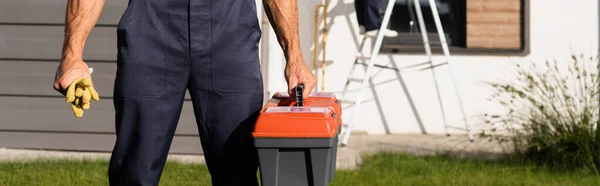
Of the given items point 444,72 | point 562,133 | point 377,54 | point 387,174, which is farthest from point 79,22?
point 444,72

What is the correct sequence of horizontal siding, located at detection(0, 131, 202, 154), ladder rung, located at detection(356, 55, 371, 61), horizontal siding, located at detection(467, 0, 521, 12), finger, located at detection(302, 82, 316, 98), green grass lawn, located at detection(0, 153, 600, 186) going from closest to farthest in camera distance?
finger, located at detection(302, 82, 316, 98) → green grass lawn, located at detection(0, 153, 600, 186) → horizontal siding, located at detection(0, 131, 202, 154) → ladder rung, located at detection(356, 55, 371, 61) → horizontal siding, located at detection(467, 0, 521, 12)

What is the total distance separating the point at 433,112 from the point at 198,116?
19.0 feet

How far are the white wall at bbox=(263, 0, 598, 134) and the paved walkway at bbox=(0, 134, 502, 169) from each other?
20cm

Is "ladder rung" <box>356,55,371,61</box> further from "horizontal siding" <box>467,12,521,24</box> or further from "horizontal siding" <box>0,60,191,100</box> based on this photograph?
"horizontal siding" <box>0,60,191,100</box>

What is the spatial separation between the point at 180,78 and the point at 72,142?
4080 millimetres

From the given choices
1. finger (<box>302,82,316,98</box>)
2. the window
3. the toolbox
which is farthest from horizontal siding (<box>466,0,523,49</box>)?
the toolbox

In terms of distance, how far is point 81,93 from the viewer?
3.46 meters

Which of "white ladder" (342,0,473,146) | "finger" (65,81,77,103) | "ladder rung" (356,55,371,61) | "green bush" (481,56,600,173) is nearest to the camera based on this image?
"finger" (65,81,77,103)

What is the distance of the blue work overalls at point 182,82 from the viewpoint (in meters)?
3.72

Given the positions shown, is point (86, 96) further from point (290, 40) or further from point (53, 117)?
point (53, 117)

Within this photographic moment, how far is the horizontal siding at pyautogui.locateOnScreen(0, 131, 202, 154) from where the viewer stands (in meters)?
7.57

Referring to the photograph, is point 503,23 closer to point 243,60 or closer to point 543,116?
point 543,116

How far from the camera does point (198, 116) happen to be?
3.82 metres

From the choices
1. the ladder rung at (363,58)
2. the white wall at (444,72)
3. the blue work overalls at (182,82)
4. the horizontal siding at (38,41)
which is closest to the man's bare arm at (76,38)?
the blue work overalls at (182,82)
